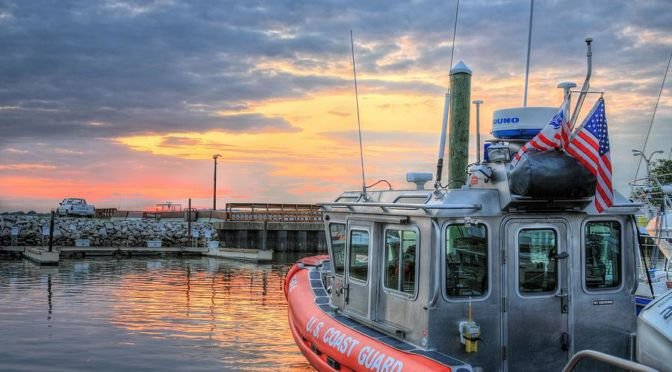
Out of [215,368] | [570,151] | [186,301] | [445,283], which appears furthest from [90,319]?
[570,151]

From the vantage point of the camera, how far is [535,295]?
676 centimetres

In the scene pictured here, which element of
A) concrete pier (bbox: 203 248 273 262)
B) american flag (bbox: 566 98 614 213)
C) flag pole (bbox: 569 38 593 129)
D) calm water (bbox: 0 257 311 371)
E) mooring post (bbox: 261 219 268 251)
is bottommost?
calm water (bbox: 0 257 311 371)

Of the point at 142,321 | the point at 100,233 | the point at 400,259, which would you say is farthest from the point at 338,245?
the point at 100,233

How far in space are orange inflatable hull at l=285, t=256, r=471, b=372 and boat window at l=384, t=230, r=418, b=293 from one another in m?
0.67

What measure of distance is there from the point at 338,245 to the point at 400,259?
2162mm

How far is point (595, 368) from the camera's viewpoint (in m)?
7.00

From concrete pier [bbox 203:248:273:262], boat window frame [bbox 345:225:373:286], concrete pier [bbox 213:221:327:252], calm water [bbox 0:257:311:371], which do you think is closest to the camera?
boat window frame [bbox 345:225:373:286]

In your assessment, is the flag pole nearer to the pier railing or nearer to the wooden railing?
the pier railing

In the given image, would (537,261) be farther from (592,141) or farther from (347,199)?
(347,199)

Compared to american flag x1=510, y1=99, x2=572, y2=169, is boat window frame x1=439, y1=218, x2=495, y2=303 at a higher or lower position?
lower

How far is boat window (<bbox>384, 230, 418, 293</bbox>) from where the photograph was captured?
7016 mm

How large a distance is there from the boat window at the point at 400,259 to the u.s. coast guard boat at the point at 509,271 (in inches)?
0.5

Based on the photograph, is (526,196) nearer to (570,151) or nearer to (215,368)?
(570,151)

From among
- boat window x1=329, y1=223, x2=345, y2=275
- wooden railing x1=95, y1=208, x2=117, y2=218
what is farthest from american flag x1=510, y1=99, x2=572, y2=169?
wooden railing x1=95, y1=208, x2=117, y2=218
